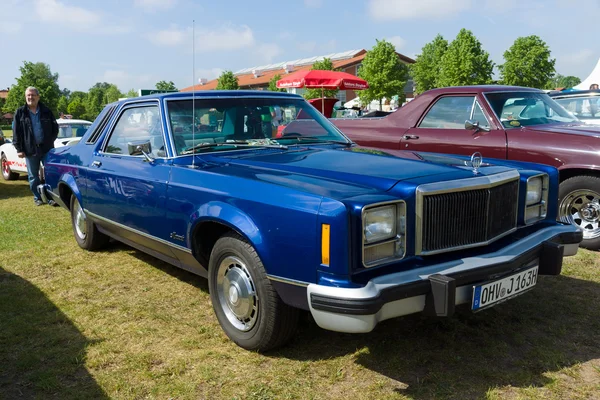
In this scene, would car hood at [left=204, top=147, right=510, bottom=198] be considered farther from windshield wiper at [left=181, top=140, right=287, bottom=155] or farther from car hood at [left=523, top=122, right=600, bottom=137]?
car hood at [left=523, top=122, right=600, bottom=137]

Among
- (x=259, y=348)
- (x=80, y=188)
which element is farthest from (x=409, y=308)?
(x=80, y=188)

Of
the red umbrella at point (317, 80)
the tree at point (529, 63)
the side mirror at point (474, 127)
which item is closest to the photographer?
the side mirror at point (474, 127)

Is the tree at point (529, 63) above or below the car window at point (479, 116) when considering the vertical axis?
above

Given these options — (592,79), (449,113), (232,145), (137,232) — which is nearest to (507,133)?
(449,113)

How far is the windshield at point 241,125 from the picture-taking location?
12.5ft

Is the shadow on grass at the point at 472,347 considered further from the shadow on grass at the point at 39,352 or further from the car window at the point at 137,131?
the car window at the point at 137,131

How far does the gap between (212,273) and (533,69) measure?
157 feet

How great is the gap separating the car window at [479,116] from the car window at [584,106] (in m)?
2.91

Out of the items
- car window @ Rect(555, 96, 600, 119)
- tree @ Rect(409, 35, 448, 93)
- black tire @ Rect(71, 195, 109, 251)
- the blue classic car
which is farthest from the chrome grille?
tree @ Rect(409, 35, 448, 93)

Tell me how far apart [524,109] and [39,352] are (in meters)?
5.33

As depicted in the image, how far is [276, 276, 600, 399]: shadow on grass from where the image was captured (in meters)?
2.79

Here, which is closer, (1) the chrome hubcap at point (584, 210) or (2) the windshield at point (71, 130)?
(1) the chrome hubcap at point (584, 210)

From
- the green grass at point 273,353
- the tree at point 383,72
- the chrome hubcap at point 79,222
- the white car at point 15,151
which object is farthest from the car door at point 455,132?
the tree at point 383,72

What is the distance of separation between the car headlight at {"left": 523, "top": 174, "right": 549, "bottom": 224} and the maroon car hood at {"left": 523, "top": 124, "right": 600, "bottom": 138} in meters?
1.97
